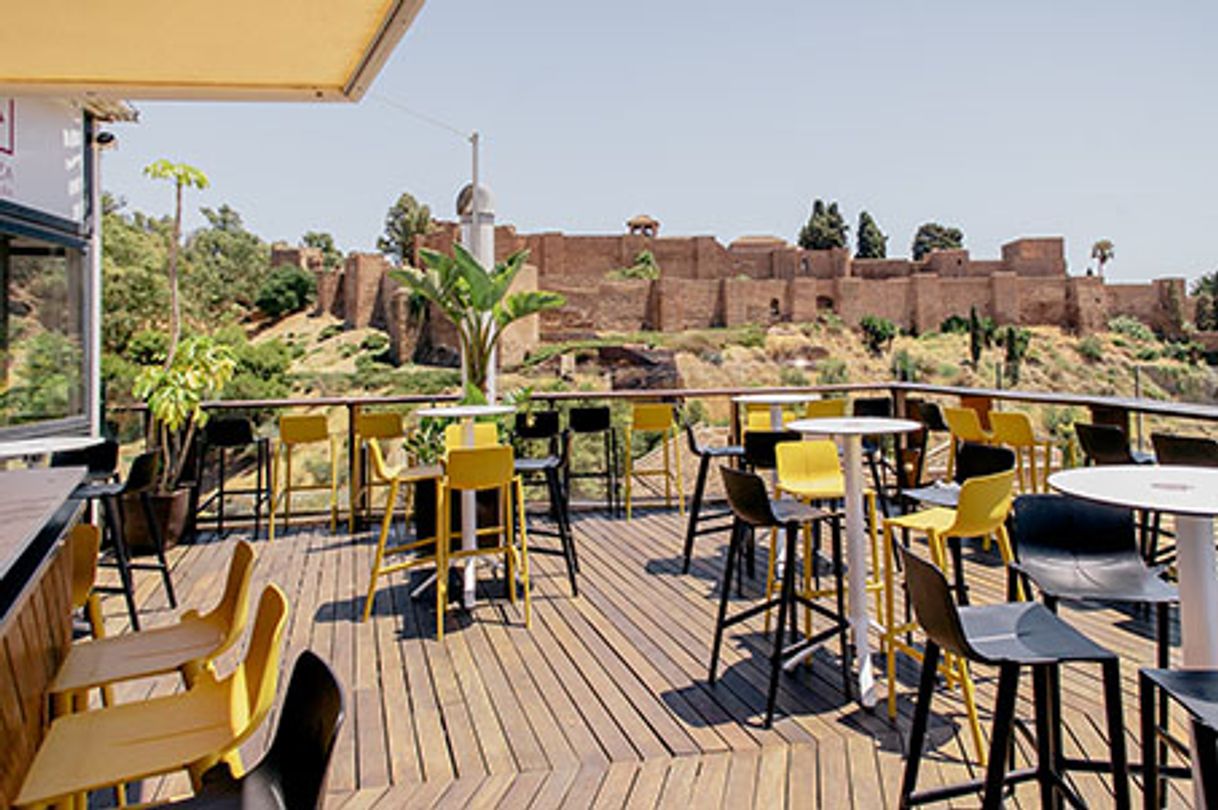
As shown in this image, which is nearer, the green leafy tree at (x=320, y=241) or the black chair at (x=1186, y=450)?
the black chair at (x=1186, y=450)

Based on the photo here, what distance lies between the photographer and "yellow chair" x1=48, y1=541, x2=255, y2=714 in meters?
1.28

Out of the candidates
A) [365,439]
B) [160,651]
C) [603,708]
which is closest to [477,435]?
[365,439]

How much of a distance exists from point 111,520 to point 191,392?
1.39 m

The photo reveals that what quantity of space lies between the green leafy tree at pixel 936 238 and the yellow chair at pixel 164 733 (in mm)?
47803

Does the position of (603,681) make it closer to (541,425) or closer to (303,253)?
(541,425)

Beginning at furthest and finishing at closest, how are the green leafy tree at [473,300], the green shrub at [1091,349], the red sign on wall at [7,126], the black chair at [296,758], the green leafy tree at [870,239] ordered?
the green leafy tree at [870,239], the green shrub at [1091,349], the green leafy tree at [473,300], the red sign on wall at [7,126], the black chair at [296,758]

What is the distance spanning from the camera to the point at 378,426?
4.37 metres

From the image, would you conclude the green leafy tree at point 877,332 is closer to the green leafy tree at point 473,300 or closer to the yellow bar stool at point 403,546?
the green leafy tree at point 473,300

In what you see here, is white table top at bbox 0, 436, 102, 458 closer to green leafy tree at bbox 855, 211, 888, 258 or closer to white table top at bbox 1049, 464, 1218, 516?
white table top at bbox 1049, 464, 1218, 516

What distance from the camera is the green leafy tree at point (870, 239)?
37.8 metres

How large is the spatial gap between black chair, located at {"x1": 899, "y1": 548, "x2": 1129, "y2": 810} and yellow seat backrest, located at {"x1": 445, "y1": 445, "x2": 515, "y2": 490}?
5.36ft

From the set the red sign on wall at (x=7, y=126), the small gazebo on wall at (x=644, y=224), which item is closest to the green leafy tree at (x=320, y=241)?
the small gazebo on wall at (x=644, y=224)

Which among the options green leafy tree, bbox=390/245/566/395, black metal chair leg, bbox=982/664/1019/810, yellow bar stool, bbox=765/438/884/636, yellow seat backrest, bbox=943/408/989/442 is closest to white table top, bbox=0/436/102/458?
green leafy tree, bbox=390/245/566/395

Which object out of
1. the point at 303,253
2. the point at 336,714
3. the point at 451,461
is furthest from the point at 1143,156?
the point at 303,253
